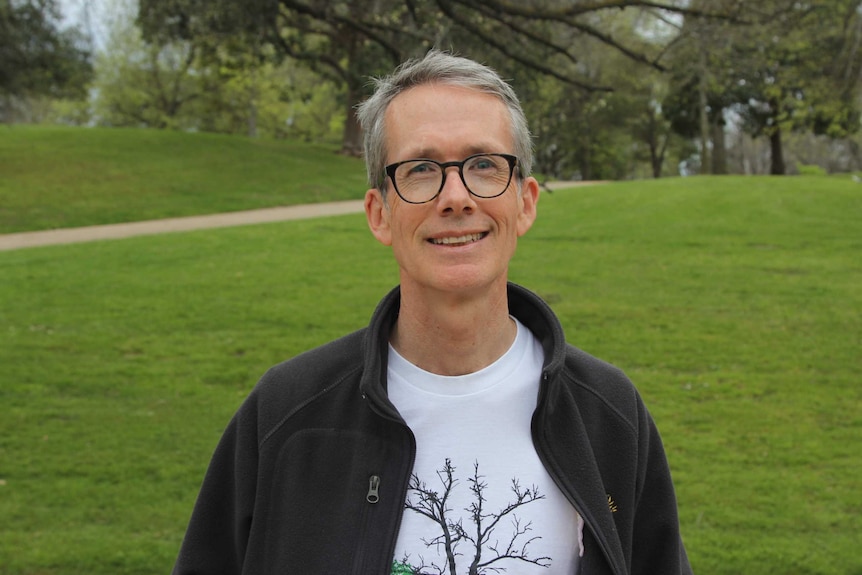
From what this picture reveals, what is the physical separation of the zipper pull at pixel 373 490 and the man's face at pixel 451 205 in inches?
16.7

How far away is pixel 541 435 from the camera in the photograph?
1.88m

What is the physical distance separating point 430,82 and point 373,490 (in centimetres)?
89

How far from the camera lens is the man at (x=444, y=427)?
1.82 m

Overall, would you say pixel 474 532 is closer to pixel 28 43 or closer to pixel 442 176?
pixel 442 176

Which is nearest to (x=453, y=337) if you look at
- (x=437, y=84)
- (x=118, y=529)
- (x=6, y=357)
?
(x=437, y=84)

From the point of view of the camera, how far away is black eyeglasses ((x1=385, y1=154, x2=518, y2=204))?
75.2 inches

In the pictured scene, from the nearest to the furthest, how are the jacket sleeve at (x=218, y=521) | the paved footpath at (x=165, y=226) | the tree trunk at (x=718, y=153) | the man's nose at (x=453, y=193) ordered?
the man's nose at (x=453, y=193) < the jacket sleeve at (x=218, y=521) < the paved footpath at (x=165, y=226) < the tree trunk at (x=718, y=153)

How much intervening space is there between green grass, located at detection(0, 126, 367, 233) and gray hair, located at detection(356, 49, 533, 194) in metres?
16.4

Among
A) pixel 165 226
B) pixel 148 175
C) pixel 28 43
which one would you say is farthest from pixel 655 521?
pixel 148 175

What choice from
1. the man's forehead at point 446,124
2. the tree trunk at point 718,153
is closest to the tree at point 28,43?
the man's forehead at point 446,124

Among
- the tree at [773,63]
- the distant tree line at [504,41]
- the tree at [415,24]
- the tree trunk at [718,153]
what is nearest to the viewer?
the tree at [415,24]

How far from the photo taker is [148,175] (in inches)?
974

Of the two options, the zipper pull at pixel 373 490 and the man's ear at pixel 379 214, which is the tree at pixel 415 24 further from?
the zipper pull at pixel 373 490

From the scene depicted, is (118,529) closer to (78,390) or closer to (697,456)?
(78,390)
